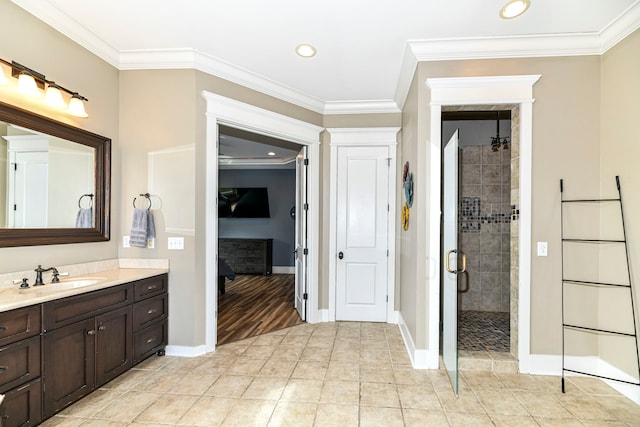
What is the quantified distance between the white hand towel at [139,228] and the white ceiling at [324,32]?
1415mm

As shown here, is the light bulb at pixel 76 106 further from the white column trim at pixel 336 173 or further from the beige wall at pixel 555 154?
the beige wall at pixel 555 154

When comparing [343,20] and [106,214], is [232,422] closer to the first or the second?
[106,214]

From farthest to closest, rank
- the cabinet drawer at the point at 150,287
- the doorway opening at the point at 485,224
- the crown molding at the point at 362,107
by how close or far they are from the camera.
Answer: the doorway opening at the point at 485,224
the crown molding at the point at 362,107
the cabinet drawer at the point at 150,287

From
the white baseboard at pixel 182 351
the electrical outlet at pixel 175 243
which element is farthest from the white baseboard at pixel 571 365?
the electrical outlet at pixel 175 243

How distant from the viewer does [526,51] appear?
2.75 meters

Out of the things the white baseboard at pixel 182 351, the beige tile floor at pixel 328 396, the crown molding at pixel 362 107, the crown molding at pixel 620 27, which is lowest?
the beige tile floor at pixel 328 396

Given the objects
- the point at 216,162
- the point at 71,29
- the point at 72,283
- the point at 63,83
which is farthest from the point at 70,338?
the point at 71,29

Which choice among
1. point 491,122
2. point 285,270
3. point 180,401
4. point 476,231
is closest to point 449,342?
point 180,401

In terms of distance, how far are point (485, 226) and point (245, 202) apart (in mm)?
5470

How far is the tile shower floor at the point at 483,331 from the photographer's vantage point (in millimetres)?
3078

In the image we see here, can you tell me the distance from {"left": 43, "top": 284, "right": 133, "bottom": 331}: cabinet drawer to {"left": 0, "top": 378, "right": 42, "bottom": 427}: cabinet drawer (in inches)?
13.0

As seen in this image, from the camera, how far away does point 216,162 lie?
3223 millimetres

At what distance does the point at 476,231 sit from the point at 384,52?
2.76 metres

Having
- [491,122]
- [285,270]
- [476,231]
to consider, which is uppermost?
[491,122]
